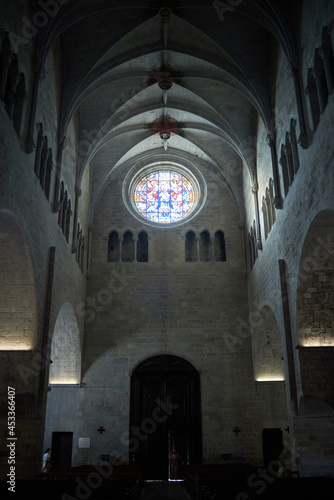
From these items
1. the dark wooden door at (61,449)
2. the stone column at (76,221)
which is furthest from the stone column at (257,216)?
the dark wooden door at (61,449)

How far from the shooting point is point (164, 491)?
16.1 m

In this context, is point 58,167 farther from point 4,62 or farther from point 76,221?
point 4,62

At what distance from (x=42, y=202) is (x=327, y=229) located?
325 inches

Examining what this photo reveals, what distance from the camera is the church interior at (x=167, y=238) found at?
12992 millimetres

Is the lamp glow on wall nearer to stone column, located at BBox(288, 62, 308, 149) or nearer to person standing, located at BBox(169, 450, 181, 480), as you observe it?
person standing, located at BBox(169, 450, 181, 480)

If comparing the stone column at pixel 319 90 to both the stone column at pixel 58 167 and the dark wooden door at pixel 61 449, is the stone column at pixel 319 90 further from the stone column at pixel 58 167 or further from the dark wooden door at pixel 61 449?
the dark wooden door at pixel 61 449

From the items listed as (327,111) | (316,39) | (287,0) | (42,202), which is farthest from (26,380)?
(287,0)

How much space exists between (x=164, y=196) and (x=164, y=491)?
13848 millimetres

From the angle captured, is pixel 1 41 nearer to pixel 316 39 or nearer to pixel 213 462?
pixel 316 39

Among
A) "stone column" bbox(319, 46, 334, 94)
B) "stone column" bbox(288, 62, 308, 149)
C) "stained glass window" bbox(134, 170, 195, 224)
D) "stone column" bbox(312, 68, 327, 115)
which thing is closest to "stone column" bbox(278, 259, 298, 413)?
"stone column" bbox(288, 62, 308, 149)

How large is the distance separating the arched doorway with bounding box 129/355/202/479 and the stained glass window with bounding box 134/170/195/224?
23.6 ft

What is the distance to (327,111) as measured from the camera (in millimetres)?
11062

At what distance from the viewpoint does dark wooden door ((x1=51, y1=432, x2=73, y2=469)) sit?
786 inches

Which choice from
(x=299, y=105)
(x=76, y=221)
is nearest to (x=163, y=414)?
(x=76, y=221)
